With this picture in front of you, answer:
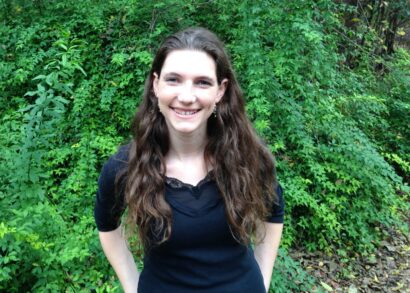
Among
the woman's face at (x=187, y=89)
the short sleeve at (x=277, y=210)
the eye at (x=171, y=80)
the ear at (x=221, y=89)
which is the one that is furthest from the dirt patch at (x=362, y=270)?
the eye at (x=171, y=80)

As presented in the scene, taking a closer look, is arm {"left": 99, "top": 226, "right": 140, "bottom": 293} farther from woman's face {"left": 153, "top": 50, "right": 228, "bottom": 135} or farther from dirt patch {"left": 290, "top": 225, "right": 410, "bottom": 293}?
dirt patch {"left": 290, "top": 225, "right": 410, "bottom": 293}

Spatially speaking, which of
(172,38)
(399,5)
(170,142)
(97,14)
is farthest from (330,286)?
(399,5)

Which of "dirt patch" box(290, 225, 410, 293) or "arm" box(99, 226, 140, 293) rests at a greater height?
"arm" box(99, 226, 140, 293)

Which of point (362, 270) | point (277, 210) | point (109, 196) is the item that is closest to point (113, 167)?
point (109, 196)

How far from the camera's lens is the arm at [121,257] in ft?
6.62

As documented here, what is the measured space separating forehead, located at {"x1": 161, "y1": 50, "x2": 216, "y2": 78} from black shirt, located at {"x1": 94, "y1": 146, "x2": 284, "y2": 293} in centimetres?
45

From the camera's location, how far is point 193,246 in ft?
5.66

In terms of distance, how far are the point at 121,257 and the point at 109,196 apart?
1.32 feet

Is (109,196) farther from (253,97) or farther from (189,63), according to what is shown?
(253,97)

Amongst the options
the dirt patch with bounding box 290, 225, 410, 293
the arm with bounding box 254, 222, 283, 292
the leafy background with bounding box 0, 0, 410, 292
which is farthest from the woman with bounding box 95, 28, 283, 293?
the dirt patch with bounding box 290, 225, 410, 293

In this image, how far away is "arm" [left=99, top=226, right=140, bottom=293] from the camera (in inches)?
79.4

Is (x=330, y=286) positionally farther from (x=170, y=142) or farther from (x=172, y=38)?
(x=172, y=38)

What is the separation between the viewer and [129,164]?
1.82m

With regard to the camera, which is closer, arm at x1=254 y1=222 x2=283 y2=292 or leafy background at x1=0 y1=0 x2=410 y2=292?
arm at x1=254 y1=222 x2=283 y2=292
